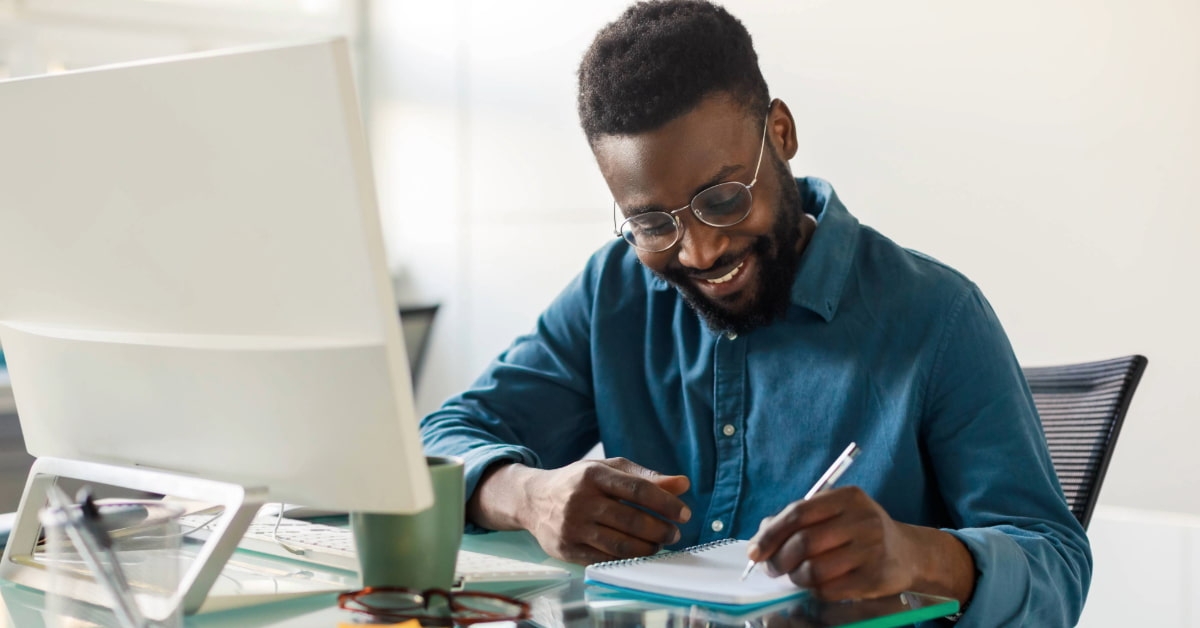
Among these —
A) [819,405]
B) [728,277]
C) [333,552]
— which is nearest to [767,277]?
[728,277]

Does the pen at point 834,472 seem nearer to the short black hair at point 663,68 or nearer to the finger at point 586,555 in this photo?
the finger at point 586,555

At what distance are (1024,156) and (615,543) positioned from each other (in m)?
1.50

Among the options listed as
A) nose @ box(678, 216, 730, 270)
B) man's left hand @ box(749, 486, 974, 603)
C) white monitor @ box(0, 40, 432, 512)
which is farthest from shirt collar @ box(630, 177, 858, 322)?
white monitor @ box(0, 40, 432, 512)

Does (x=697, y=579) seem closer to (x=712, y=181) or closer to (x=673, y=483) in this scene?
(x=673, y=483)

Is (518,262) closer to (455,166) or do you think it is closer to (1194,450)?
(455,166)

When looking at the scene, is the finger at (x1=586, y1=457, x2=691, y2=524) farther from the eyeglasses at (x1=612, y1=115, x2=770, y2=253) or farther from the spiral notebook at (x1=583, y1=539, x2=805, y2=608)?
the eyeglasses at (x1=612, y1=115, x2=770, y2=253)

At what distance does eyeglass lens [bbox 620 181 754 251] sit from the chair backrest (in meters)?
0.46

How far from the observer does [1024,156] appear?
229cm

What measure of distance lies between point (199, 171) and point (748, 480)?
79 cm

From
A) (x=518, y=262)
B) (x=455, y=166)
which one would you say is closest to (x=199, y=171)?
(x=518, y=262)

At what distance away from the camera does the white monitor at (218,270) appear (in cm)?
76

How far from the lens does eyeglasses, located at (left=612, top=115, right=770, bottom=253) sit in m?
1.33

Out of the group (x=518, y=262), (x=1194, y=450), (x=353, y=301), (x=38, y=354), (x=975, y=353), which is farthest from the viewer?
(x=518, y=262)

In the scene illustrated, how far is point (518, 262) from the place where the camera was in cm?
348
